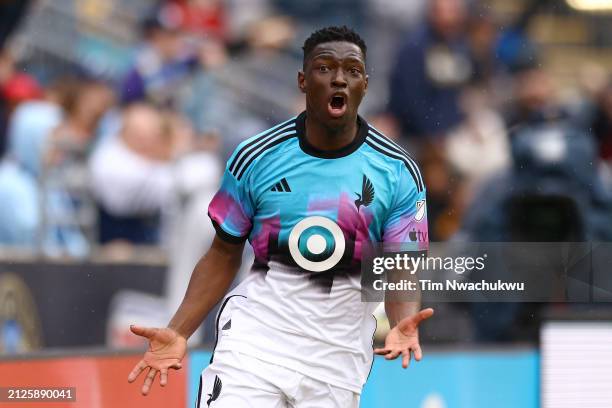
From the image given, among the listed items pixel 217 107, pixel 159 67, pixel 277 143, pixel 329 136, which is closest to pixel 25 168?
pixel 159 67

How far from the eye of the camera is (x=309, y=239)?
15.0 ft

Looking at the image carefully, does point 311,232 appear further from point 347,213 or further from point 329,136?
point 329,136

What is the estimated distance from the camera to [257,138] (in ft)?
15.4

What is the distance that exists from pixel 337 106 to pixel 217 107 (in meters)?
4.45

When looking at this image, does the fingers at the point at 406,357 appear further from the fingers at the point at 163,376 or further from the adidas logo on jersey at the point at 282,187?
the fingers at the point at 163,376

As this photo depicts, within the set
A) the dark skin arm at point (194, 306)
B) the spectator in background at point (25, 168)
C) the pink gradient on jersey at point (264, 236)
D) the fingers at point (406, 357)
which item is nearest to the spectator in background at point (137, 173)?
the spectator in background at point (25, 168)

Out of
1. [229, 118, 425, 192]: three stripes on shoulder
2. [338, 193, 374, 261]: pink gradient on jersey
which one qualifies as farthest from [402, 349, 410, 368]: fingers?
[229, 118, 425, 192]: three stripes on shoulder

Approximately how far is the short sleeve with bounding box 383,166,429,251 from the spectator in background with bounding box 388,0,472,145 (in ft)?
11.3

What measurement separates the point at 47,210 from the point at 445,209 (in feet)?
9.03

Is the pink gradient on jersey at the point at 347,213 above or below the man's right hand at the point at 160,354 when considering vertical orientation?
above

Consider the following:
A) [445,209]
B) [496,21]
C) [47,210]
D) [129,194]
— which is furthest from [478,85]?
[47,210]

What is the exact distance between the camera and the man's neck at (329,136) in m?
4.59

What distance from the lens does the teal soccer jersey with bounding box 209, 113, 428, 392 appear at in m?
4.56

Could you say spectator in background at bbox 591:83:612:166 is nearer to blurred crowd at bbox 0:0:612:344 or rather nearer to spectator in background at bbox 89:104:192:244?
blurred crowd at bbox 0:0:612:344
